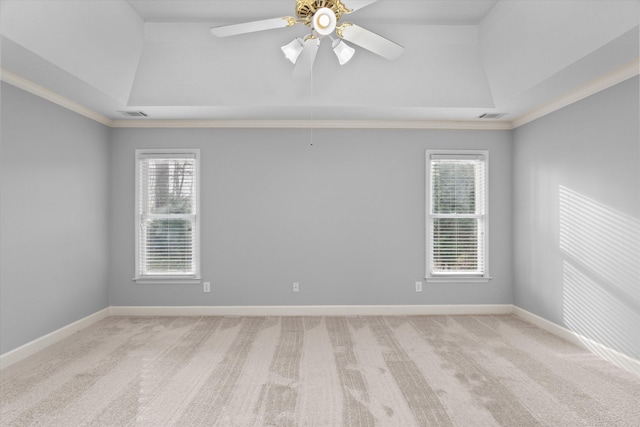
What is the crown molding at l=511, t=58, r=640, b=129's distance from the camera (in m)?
3.32

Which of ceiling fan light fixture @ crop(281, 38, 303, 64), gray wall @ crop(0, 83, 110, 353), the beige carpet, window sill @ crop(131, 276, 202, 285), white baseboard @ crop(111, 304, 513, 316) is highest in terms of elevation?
ceiling fan light fixture @ crop(281, 38, 303, 64)

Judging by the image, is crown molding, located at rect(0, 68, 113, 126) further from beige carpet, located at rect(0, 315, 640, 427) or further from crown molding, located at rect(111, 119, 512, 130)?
beige carpet, located at rect(0, 315, 640, 427)

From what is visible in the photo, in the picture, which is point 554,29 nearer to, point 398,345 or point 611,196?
point 611,196

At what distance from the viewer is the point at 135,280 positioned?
5.17 meters

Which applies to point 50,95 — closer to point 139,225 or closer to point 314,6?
point 139,225

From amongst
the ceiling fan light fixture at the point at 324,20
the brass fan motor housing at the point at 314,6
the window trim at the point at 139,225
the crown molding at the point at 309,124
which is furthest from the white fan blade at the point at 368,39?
the window trim at the point at 139,225

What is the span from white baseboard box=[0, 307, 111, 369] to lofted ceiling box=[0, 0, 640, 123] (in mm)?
2501

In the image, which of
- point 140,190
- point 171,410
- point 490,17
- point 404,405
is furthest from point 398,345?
point 140,190

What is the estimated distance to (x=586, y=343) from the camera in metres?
3.88

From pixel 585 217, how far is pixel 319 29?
3.36 metres

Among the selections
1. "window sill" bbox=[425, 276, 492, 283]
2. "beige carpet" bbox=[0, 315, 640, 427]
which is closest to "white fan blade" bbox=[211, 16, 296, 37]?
"beige carpet" bbox=[0, 315, 640, 427]

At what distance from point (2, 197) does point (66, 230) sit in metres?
0.93

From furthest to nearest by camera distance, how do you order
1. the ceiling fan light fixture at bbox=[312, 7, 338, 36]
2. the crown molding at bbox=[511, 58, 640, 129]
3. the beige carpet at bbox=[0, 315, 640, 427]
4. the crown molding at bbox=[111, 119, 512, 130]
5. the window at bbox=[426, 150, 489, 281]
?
the window at bbox=[426, 150, 489, 281]
the crown molding at bbox=[111, 119, 512, 130]
the crown molding at bbox=[511, 58, 640, 129]
the beige carpet at bbox=[0, 315, 640, 427]
the ceiling fan light fixture at bbox=[312, 7, 338, 36]

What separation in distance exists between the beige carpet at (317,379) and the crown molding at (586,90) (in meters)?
2.56
